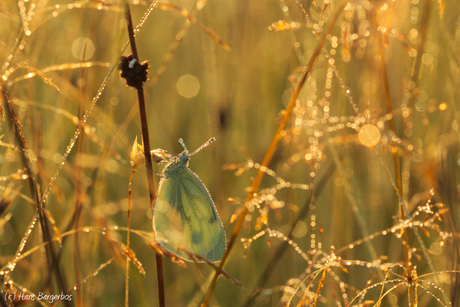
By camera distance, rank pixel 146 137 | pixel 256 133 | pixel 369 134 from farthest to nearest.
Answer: pixel 256 133, pixel 369 134, pixel 146 137

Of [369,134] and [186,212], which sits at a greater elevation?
[369,134]

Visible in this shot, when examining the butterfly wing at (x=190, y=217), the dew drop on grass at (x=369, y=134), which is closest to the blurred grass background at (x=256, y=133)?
the dew drop on grass at (x=369, y=134)

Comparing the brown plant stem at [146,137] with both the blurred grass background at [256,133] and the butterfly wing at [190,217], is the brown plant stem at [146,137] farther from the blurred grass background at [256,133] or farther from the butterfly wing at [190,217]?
the butterfly wing at [190,217]

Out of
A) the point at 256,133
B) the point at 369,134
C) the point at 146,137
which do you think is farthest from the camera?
the point at 256,133

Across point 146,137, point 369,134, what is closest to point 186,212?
point 146,137

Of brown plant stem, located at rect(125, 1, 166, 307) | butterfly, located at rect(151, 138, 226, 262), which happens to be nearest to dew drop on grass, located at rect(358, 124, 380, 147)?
butterfly, located at rect(151, 138, 226, 262)

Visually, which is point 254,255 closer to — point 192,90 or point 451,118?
point 451,118

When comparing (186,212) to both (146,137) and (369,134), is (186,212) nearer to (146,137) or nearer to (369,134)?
(146,137)

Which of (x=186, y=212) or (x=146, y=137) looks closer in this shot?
(x=146, y=137)
